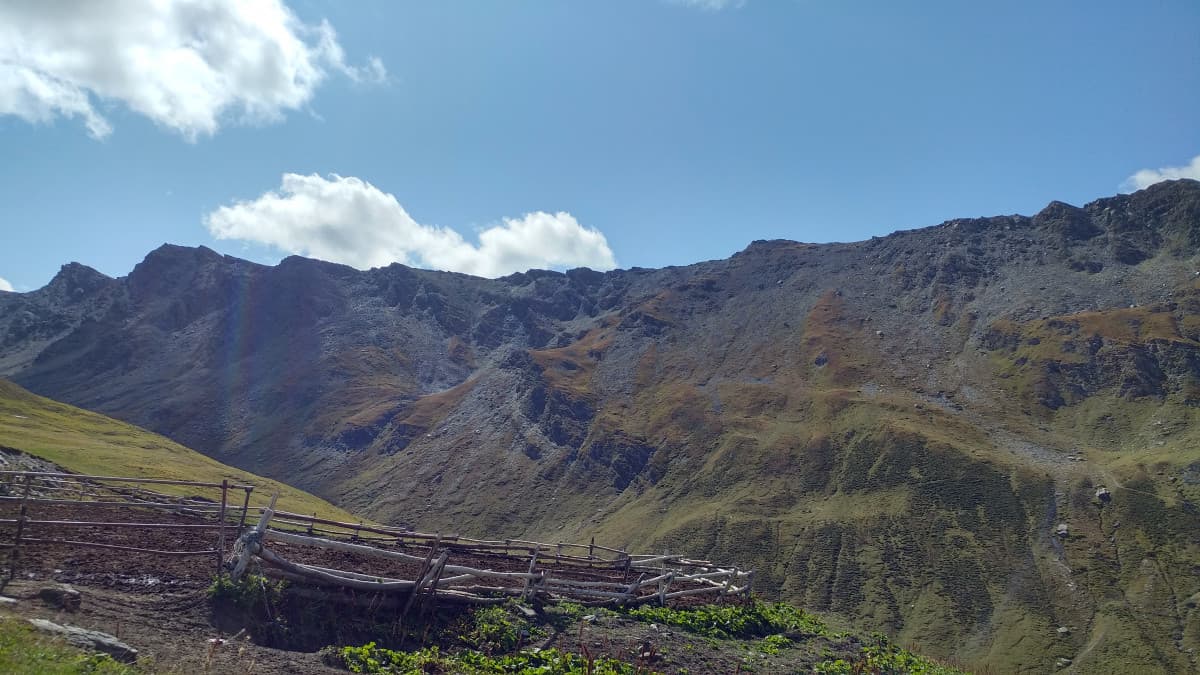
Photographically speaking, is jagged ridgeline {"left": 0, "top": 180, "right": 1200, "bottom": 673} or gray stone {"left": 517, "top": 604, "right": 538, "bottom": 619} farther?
jagged ridgeline {"left": 0, "top": 180, "right": 1200, "bottom": 673}

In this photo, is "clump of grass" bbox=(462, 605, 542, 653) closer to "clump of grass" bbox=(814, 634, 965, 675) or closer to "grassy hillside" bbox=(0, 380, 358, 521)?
"clump of grass" bbox=(814, 634, 965, 675)

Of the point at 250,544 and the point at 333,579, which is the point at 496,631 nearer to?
the point at 333,579

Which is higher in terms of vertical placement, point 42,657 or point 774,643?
point 42,657

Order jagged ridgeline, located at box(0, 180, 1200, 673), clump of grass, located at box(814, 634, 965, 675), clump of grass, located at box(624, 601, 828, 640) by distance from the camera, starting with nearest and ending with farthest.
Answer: clump of grass, located at box(814, 634, 965, 675) → clump of grass, located at box(624, 601, 828, 640) → jagged ridgeline, located at box(0, 180, 1200, 673)

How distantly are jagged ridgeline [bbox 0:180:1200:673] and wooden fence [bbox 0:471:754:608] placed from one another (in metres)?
55.1

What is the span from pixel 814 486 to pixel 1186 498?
39.8 metres

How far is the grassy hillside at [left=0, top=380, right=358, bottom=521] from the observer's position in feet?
169

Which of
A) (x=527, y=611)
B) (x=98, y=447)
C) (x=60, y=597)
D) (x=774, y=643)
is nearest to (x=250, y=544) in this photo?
(x=60, y=597)

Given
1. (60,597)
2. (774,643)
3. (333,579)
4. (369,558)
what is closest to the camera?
(60,597)

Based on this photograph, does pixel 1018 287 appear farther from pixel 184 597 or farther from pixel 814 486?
pixel 184 597

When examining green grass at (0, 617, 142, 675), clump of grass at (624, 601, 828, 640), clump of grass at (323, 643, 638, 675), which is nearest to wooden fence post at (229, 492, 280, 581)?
clump of grass at (323, 643, 638, 675)

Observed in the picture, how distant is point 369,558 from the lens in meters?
18.4

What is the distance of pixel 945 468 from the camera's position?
91500 mm

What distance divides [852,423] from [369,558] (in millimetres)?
100617
